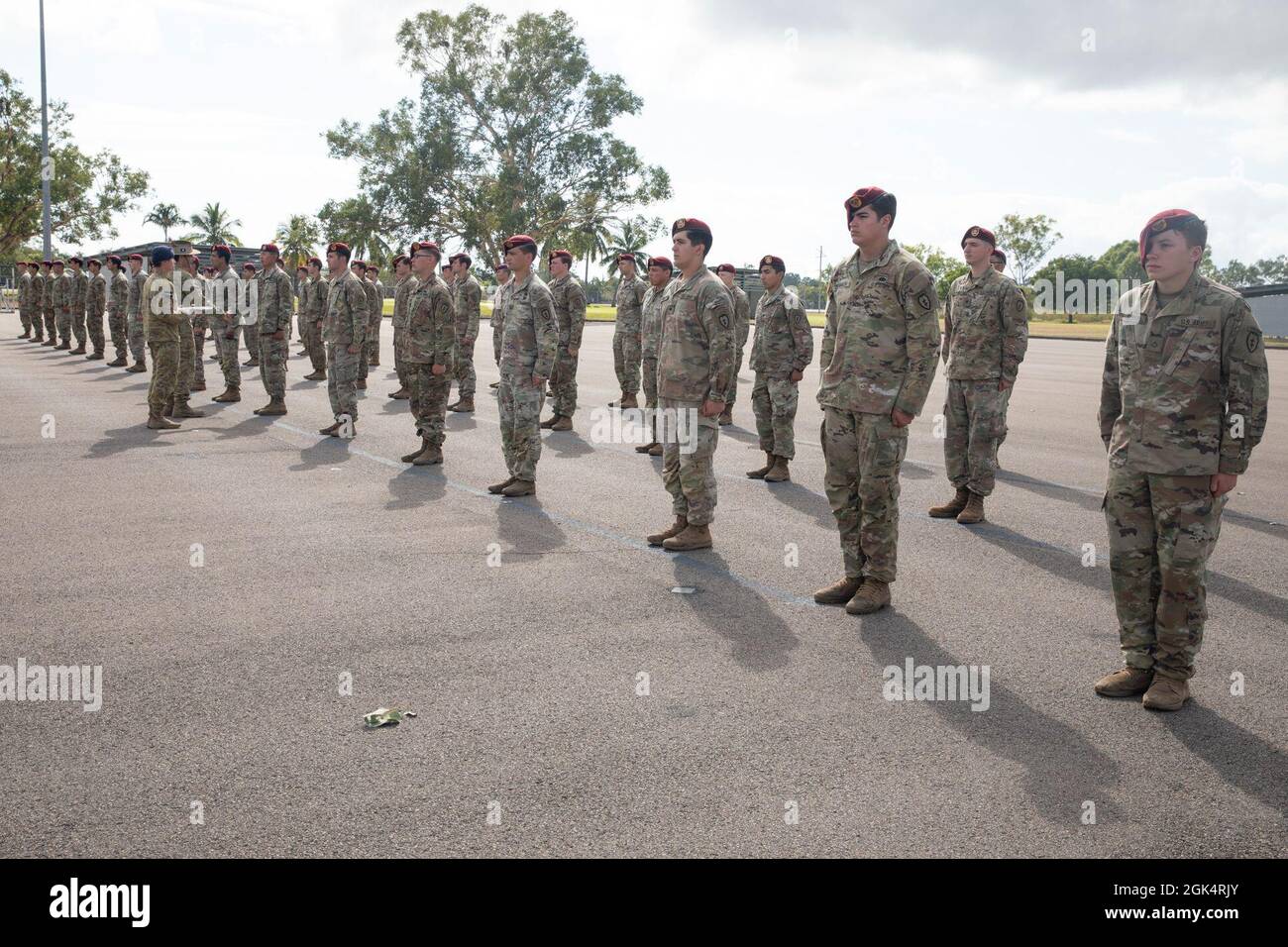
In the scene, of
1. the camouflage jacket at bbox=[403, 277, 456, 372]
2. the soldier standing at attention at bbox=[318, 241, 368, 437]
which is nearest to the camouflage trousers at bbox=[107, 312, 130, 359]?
the soldier standing at attention at bbox=[318, 241, 368, 437]

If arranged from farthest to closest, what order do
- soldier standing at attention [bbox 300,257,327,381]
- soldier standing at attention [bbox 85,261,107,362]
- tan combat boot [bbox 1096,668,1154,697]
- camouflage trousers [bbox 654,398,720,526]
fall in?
soldier standing at attention [bbox 85,261,107,362] → soldier standing at attention [bbox 300,257,327,381] → camouflage trousers [bbox 654,398,720,526] → tan combat boot [bbox 1096,668,1154,697]

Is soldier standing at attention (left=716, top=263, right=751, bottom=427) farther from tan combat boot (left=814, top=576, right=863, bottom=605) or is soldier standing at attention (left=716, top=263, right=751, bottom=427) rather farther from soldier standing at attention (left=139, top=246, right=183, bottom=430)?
soldier standing at attention (left=139, top=246, right=183, bottom=430)

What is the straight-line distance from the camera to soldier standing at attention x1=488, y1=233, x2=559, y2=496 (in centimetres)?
912

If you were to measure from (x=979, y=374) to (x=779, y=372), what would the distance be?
2401 millimetres

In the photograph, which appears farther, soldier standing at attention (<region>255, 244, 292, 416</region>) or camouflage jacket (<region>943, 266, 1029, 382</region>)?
soldier standing at attention (<region>255, 244, 292, 416</region>)

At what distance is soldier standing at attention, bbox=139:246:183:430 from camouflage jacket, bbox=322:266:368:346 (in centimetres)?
216

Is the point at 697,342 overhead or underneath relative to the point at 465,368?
overhead

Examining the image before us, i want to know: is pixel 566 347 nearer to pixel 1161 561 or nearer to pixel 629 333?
pixel 629 333

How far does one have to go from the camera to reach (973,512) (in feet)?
27.6

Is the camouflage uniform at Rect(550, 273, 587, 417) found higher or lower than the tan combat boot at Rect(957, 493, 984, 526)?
higher

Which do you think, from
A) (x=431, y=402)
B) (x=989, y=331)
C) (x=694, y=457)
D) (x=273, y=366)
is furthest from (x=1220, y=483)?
(x=273, y=366)

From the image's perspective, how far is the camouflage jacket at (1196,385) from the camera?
4.50 meters
